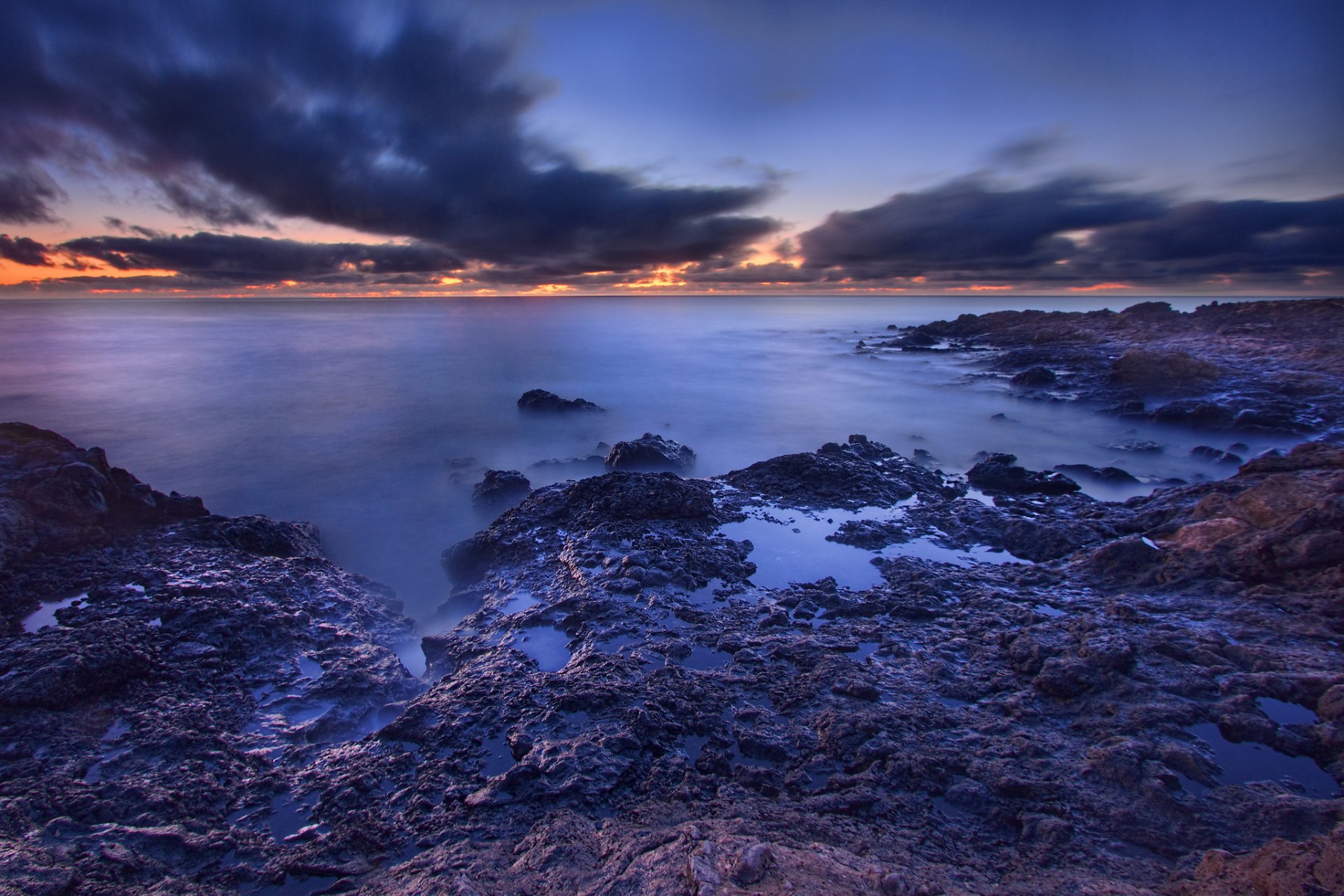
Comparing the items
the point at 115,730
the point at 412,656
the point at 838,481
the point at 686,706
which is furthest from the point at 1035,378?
the point at 115,730

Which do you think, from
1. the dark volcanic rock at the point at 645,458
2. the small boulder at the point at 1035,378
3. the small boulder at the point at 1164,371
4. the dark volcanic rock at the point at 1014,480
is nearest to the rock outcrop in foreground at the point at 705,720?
the dark volcanic rock at the point at 1014,480

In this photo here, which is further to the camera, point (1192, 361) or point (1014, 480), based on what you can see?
point (1192, 361)

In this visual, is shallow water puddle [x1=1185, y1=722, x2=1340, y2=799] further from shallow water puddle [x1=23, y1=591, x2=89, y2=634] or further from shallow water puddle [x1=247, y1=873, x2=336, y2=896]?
shallow water puddle [x1=23, y1=591, x2=89, y2=634]

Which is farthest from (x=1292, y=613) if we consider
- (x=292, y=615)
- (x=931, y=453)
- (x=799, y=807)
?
(x=292, y=615)

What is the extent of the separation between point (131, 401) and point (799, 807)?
24097 millimetres

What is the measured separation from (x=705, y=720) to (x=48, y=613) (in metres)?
6.47

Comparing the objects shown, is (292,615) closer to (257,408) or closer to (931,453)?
(931,453)

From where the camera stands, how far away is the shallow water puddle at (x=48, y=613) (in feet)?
16.5

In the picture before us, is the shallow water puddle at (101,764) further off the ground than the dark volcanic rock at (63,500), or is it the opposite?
the dark volcanic rock at (63,500)

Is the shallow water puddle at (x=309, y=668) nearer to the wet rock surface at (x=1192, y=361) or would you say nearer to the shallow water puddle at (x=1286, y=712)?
the shallow water puddle at (x=1286, y=712)

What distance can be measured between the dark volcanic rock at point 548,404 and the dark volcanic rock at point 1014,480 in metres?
11.7

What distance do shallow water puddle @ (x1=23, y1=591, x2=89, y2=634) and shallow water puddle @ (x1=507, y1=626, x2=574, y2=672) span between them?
4278 millimetres

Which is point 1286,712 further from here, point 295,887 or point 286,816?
point 286,816

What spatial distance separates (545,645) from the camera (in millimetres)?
5086
